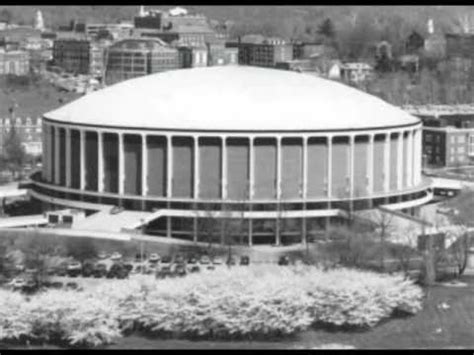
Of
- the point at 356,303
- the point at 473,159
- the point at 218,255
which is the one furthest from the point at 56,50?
the point at 356,303

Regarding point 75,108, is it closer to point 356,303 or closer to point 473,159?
point 356,303

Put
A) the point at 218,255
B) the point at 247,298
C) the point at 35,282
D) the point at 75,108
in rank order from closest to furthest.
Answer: the point at 247,298 → the point at 35,282 → the point at 218,255 → the point at 75,108

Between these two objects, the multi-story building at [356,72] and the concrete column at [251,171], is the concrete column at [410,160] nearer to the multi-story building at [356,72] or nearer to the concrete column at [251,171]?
the concrete column at [251,171]

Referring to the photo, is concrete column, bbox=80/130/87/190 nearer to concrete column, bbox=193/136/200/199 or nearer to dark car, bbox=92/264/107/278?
concrete column, bbox=193/136/200/199

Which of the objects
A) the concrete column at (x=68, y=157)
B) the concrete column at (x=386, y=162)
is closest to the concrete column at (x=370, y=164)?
the concrete column at (x=386, y=162)

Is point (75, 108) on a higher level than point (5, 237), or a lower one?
higher

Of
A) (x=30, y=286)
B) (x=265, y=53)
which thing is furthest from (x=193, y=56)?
(x=30, y=286)

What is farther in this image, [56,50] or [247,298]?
[56,50]
